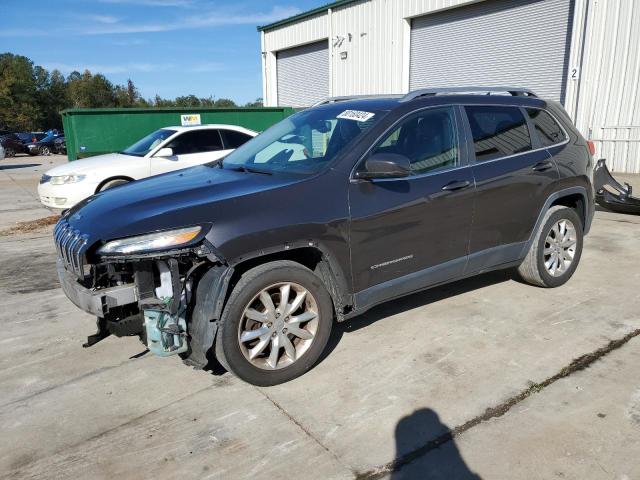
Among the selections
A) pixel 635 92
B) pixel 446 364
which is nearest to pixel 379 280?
pixel 446 364

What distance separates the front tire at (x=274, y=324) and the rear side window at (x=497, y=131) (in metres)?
1.83

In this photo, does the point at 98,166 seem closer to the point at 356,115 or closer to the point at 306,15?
the point at 356,115

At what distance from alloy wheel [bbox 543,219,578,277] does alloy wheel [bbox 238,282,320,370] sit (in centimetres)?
260

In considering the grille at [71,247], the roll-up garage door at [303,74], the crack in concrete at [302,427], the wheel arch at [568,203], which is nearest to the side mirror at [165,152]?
the grille at [71,247]

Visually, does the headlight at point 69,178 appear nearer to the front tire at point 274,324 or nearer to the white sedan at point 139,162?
the white sedan at point 139,162

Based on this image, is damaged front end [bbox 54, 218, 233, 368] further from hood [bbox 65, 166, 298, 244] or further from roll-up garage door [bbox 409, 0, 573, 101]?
roll-up garage door [bbox 409, 0, 573, 101]

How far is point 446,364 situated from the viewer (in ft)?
11.6

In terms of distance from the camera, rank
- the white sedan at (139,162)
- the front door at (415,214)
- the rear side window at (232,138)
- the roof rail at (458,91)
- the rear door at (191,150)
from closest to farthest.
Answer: the front door at (415,214)
the roof rail at (458,91)
the white sedan at (139,162)
the rear door at (191,150)
the rear side window at (232,138)

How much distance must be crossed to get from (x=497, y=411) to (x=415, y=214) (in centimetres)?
140

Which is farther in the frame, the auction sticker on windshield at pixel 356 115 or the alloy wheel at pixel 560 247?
the alloy wheel at pixel 560 247

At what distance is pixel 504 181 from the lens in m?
4.17

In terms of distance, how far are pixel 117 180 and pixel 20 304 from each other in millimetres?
4067

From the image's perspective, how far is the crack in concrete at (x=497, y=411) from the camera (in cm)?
252

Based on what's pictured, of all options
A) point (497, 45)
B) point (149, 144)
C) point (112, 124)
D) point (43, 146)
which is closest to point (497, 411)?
point (149, 144)
